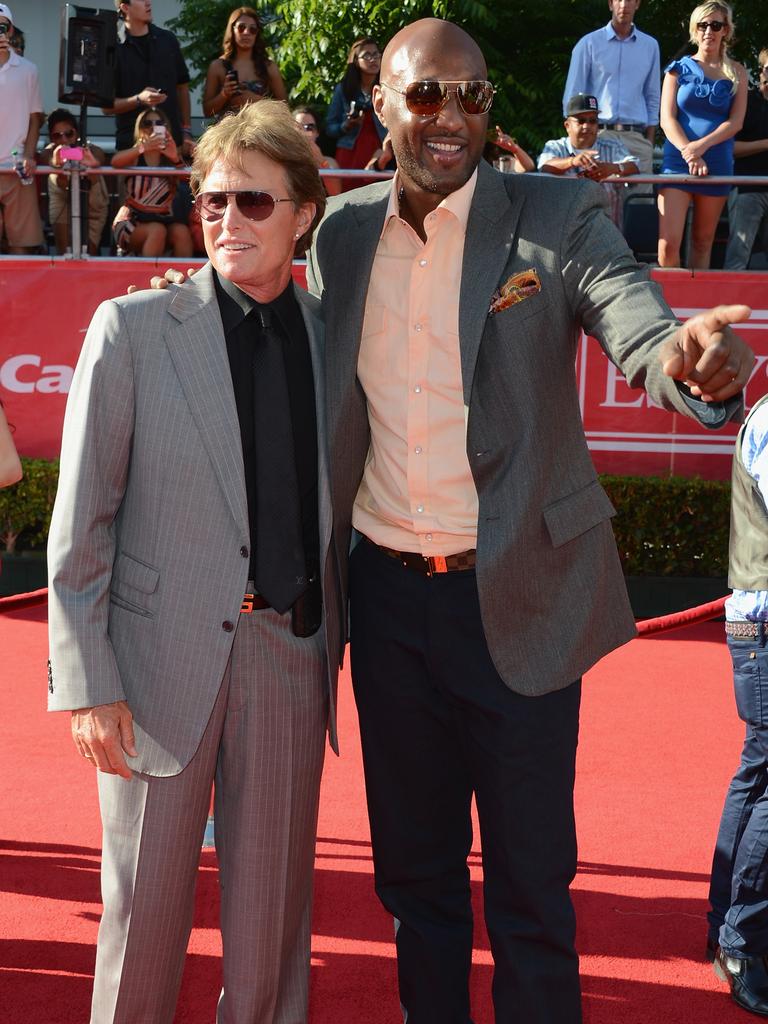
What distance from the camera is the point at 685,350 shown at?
6.53ft

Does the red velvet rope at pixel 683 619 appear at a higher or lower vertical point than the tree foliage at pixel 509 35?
lower

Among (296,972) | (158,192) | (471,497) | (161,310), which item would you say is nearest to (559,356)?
(471,497)

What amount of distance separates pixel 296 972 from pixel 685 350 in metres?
1.70

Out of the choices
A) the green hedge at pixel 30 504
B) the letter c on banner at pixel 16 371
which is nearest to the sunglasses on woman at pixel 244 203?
the green hedge at pixel 30 504

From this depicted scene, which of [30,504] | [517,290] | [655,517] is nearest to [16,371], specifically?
[30,504]

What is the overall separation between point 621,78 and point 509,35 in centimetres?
1004

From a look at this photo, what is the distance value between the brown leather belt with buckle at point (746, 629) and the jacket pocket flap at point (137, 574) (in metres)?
1.86

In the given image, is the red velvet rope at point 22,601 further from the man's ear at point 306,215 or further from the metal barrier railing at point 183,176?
the metal barrier railing at point 183,176

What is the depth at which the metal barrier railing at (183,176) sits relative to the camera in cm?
850

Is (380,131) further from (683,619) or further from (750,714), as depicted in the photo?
(750,714)

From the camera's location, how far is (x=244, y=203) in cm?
269

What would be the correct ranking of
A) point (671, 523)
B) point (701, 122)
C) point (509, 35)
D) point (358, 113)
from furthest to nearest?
point (509, 35) < point (358, 113) < point (701, 122) < point (671, 523)

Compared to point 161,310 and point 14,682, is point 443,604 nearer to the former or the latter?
point 161,310

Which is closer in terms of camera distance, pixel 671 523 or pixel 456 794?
pixel 456 794
